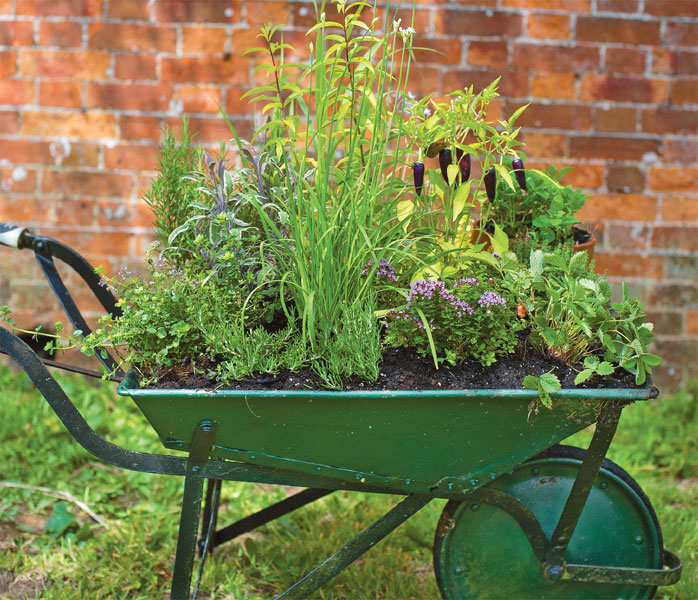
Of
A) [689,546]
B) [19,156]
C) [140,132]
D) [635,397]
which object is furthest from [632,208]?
[19,156]

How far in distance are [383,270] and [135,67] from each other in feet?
5.46

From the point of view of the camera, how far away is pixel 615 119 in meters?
2.82

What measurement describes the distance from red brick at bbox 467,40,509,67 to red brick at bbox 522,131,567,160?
28 centimetres

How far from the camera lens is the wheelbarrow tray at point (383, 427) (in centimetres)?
141

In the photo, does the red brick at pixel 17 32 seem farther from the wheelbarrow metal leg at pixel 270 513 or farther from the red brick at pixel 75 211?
the wheelbarrow metal leg at pixel 270 513

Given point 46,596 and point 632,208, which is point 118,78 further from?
point 632,208

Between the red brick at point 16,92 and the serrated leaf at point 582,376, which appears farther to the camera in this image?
the red brick at point 16,92

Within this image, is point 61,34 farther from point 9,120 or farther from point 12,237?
point 12,237

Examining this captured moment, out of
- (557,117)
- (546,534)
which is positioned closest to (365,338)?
(546,534)

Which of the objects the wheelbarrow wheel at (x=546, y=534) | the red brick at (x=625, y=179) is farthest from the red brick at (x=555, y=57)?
the wheelbarrow wheel at (x=546, y=534)

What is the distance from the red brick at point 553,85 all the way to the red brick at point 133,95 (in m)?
1.35

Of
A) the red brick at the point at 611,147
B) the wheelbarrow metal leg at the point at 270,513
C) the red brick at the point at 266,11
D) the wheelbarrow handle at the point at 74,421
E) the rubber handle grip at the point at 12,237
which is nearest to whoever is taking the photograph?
the wheelbarrow handle at the point at 74,421

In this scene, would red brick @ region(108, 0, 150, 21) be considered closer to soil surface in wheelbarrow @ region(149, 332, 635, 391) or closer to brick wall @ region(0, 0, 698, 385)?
brick wall @ region(0, 0, 698, 385)

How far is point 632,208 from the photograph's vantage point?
289 centimetres
